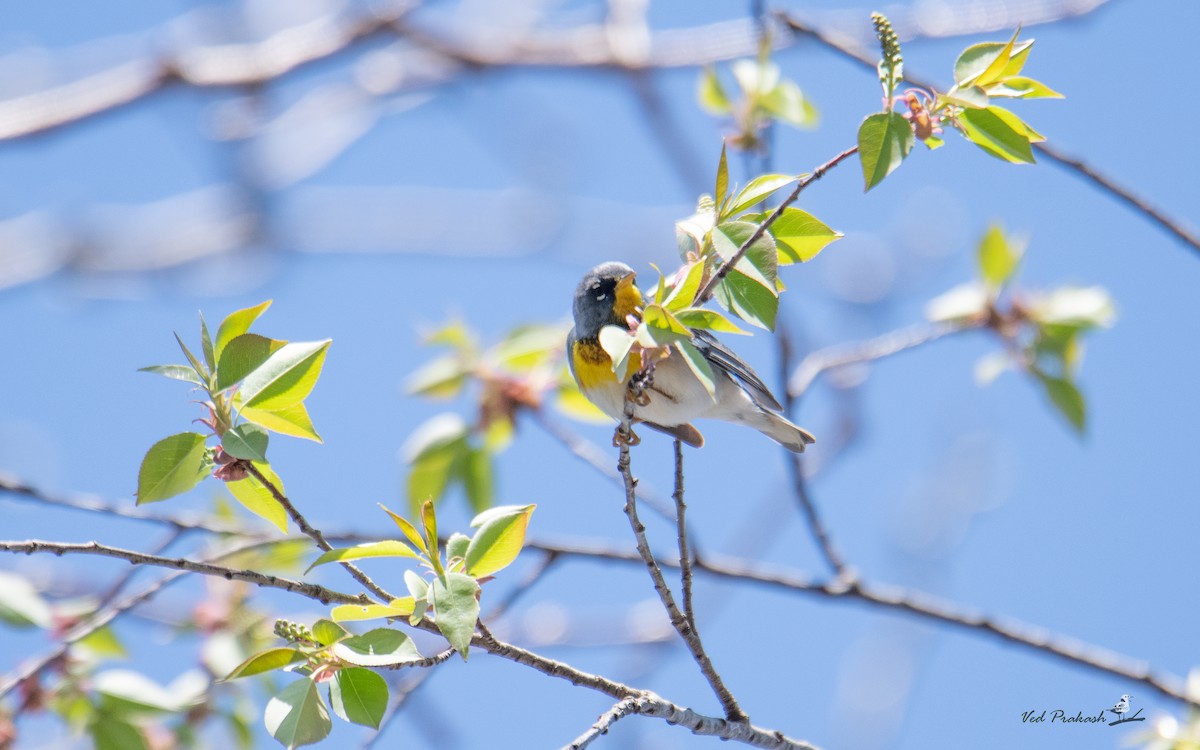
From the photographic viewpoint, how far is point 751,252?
1591 millimetres

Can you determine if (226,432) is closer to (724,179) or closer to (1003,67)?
(724,179)

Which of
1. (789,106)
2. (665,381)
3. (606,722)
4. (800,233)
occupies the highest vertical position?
(789,106)

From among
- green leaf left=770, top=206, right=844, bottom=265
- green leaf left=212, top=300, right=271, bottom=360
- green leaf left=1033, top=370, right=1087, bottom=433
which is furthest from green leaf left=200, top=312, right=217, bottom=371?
green leaf left=1033, top=370, right=1087, bottom=433

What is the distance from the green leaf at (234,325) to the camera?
5.48 feet

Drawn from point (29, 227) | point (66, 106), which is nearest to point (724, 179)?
point (66, 106)

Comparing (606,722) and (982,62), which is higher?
(982,62)

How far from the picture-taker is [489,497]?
3.19 metres

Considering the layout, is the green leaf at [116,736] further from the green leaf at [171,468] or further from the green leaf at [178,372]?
the green leaf at [178,372]

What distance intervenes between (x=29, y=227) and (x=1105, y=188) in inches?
244

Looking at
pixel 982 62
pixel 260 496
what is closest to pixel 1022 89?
pixel 982 62

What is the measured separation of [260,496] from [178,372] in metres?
0.26

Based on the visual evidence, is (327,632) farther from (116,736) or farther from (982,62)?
(982,62)

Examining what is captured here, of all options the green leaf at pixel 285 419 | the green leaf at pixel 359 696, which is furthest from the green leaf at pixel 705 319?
the green leaf at pixel 359 696

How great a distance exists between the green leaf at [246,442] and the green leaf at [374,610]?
0.90 ft
